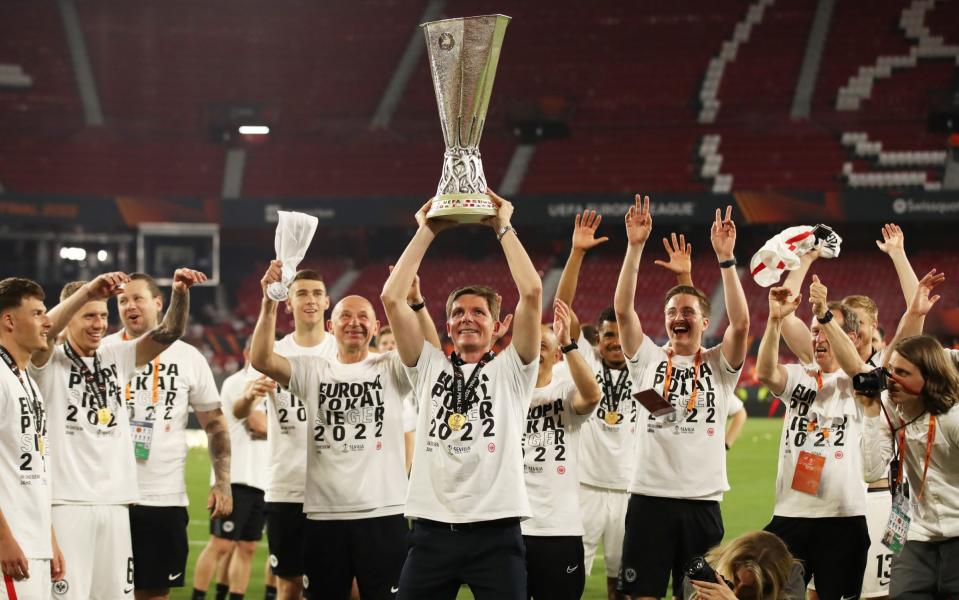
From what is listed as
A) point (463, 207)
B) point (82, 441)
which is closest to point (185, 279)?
point (82, 441)

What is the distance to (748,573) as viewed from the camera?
3793mm

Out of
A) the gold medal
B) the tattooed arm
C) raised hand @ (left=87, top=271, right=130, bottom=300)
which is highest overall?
raised hand @ (left=87, top=271, right=130, bottom=300)

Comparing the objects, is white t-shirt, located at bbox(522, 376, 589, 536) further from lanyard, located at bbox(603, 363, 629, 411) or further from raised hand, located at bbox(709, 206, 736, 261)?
lanyard, located at bbox(603, 363, 629, 411)

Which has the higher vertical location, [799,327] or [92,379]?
[799,327]

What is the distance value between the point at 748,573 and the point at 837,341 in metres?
3.08

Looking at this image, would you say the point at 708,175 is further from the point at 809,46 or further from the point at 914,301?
the point at 914,301

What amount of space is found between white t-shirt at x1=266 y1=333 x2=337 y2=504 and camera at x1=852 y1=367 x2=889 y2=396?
3.33m

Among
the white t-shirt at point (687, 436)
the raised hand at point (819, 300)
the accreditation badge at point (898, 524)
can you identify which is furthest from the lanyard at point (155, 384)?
the accreditation badge at point (898, 524)

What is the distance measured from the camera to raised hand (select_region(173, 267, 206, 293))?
20.4ft

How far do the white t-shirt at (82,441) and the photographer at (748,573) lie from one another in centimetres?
378

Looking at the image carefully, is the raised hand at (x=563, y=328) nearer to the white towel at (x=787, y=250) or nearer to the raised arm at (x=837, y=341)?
the white towel at (x=787, y=250)

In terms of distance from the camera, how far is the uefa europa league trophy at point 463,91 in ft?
18.1

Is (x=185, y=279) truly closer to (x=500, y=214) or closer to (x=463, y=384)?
(x=463, y=384)

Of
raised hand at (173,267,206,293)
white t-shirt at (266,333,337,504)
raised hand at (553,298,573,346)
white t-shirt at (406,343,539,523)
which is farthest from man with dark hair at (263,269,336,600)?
raised hand at (553,298,573,346)
